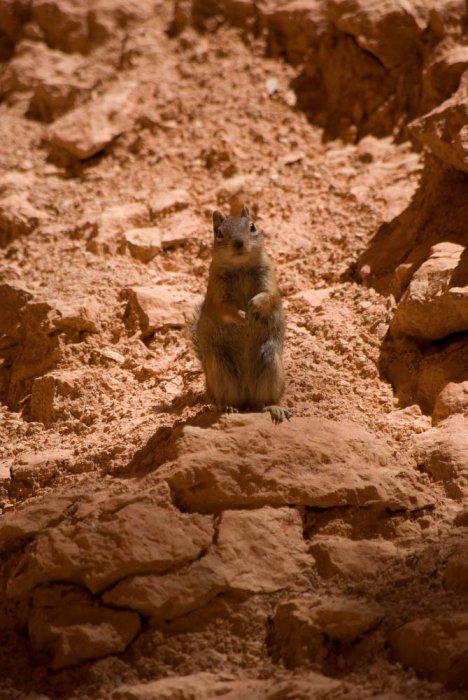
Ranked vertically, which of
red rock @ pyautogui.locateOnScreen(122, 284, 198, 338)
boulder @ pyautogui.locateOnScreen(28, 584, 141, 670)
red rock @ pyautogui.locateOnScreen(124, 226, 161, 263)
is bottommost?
boulder @ pyautogui.locateOnScreen(28, 584, 141, 670)

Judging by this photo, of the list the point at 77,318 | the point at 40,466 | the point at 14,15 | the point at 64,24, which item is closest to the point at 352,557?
the point at 40,466

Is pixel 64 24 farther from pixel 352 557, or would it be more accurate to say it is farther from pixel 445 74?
pixel 352 557

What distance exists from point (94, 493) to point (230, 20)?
20.4 feet

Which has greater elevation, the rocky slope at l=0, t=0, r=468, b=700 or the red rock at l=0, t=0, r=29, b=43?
the red rock at l=0, t=0, r=29, b=43

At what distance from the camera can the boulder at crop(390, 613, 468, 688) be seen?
149 inches

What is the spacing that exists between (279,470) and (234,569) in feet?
2.20

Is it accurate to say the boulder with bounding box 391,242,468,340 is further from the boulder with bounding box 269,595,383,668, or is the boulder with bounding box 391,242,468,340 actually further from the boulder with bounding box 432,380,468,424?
the boulder with bounding box 269,595,383,668

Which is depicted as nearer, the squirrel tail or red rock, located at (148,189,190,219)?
the squirrel tail

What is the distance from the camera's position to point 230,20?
9.16 m

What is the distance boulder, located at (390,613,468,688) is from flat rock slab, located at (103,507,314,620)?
0.65 meters

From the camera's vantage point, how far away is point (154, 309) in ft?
22.1

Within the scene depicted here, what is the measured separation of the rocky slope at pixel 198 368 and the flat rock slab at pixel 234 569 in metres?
0.01

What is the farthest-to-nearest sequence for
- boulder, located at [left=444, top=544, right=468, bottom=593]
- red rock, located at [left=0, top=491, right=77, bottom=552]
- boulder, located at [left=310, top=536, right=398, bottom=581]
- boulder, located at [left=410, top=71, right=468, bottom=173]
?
boulder, located at [left=410, top=71, right=468, bottom=173], red rock, located at [left=0, top=491, right=77, bottom=552], boulder, located at [left=310, top=536, right=398, bottom=581], boulder, located at [left=444, top=544, right=468, bottom=593]

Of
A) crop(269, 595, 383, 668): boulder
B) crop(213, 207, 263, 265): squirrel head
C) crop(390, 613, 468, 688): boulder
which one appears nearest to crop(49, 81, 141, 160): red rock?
crop(213, 207, 263, 265): squirrel head
